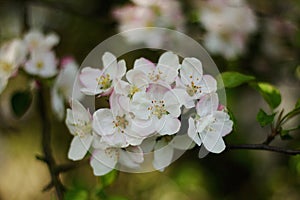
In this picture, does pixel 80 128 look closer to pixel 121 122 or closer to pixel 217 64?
pixel 121 122

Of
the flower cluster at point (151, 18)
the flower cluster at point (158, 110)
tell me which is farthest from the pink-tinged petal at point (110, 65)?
the flower cluster at point (151, 18)

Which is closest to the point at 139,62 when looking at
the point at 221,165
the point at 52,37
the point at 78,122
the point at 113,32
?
the point at 78,122

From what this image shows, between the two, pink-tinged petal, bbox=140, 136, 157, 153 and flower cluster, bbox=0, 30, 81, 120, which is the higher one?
pink-tinged petal, bbox=140, 136, 157, 153

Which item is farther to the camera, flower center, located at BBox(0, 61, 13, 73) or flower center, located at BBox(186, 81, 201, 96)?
flower center, located at BBox(0, 61, 13, 73)

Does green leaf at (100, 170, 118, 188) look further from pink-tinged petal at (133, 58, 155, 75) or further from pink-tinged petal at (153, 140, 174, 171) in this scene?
pink-tinged petal at (133, 58, 155, 75)

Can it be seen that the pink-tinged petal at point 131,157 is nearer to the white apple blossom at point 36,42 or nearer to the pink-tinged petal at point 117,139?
the pink-tinged petal at point 117,139

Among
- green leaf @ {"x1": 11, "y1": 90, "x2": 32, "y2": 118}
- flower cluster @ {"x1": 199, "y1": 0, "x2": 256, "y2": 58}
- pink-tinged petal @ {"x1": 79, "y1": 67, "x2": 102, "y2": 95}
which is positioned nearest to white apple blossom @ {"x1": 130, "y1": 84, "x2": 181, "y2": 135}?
pink-tinged petal @ {"x1": 79, "y1": 67, "x2": 102, "y2": 95}

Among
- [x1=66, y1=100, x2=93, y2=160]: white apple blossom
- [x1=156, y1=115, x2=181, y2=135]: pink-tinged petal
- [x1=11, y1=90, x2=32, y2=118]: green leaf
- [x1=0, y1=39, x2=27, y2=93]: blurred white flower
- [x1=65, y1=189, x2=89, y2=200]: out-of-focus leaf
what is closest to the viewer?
[x1=156, y1=115, x2=181, y2=135]: pink-tinged petal
